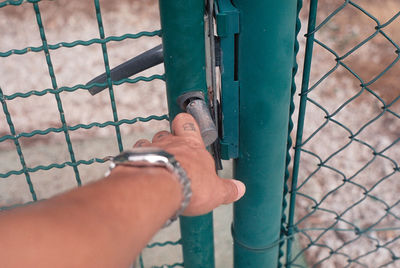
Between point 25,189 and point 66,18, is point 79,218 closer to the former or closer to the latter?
point 25,189

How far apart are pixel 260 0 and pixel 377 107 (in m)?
2.45

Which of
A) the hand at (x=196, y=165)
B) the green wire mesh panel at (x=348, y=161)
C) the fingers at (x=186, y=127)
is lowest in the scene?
the green wire mesh panel at (x=348, y=161)

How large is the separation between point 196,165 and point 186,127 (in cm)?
11

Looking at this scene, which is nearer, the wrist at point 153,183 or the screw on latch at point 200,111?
the wrist at point 153,183

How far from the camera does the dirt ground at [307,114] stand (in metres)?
2.14

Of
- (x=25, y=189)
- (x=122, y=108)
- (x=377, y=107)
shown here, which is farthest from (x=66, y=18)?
(x=377, y=107)

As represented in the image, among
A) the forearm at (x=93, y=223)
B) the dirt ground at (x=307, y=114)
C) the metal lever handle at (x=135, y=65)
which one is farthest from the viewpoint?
the dirt ground at (x=307, y=114)

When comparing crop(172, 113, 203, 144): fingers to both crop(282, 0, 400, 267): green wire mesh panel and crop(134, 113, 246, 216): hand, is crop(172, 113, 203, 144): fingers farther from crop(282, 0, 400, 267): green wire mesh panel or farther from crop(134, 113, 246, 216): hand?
crop(282, 0, 400, 267): green wire mesh panel

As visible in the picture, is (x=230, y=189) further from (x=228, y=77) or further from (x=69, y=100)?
(x=69, y=100)

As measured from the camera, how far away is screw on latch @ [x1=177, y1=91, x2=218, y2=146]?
2.86ft

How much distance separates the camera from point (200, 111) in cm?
90

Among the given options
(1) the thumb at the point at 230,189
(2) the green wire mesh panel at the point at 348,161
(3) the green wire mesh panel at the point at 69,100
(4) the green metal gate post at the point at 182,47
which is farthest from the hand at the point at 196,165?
(3) the green wire mesh panel at the point at 69,100

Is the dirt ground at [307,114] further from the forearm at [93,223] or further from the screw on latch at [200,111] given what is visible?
the forearm at [93,223]

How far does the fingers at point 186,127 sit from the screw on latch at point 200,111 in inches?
0.9
